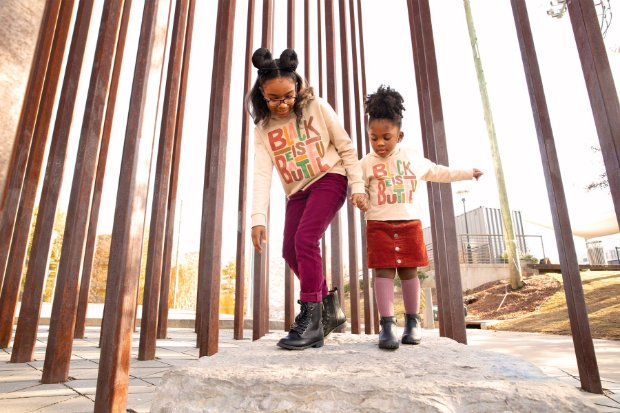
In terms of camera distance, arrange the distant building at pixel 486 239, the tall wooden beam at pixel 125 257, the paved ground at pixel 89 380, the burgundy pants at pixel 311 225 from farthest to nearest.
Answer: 1. the distant building at pixel 486 239
2. the burgundy pants at pixel 311 225
3. the paved ground at pixel 89 380
4. the tall wooden beam at pixel 125 257

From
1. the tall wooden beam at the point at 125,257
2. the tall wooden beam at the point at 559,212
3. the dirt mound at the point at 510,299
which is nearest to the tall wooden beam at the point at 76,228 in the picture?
the tall wooden beam at the point at 125,257

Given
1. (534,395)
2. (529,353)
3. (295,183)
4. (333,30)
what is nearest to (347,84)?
(333,30)

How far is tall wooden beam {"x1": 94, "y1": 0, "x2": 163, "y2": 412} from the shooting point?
3.71 ft

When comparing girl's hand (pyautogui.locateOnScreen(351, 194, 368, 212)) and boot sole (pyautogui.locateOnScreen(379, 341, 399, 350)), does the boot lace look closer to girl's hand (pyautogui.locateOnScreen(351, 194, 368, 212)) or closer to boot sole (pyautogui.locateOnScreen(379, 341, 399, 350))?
boot sole (pyautogui.locateOnScreen(379, 341, 399, 350))

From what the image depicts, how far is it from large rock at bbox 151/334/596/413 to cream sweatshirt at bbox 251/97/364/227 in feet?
2.62

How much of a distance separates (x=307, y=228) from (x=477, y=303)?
10480 mm

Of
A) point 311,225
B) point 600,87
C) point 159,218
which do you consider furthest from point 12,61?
point 600,87

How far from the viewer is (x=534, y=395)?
0.94m

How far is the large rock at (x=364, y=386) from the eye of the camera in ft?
3.04

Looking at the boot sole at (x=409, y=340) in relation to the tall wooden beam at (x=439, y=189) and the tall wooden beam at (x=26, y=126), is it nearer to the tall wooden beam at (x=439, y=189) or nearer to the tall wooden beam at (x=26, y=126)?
the tall wooden beam at (x=439, y=189)

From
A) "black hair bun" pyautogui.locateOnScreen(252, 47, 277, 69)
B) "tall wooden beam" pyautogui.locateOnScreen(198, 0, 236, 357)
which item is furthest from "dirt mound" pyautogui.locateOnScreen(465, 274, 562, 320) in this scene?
"black hair bun" pyautogui.locateOnScreen(252, 47, 277, 69)

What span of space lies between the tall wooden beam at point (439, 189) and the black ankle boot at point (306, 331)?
0.72 m

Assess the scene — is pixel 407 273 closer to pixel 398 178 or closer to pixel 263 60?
pixel 398 178

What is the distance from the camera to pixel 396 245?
1.89 metres
